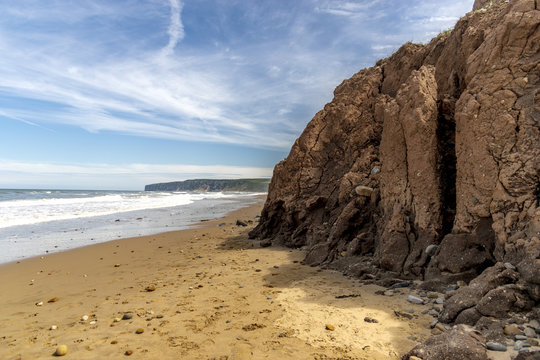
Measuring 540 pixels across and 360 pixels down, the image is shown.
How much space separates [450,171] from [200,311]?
240 inches

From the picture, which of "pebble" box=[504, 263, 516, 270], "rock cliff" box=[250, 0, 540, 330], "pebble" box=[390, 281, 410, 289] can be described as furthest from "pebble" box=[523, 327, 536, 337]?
"pebble" box=[390, 281, 410, 289]

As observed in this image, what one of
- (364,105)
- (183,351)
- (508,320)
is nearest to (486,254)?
(508,320)

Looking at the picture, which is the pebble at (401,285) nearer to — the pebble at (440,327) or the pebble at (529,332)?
the pebble at (440,327)

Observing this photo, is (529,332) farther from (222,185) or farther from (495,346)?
(222,185)

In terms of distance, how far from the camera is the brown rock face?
5266 millimetres

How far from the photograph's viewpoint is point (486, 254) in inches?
214

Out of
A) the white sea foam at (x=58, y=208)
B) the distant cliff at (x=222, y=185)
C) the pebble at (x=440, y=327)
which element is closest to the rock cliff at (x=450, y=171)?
the pebble at (x=440, y=327)

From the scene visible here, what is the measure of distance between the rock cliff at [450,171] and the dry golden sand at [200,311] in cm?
115

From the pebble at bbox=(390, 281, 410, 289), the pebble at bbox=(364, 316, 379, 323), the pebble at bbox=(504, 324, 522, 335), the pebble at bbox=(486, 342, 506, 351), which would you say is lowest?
the pebble at bbox=(364, 316, 379, 323)

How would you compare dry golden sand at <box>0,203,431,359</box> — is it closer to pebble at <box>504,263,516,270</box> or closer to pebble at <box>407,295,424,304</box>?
pebble at <box>407,295,424,304</box>

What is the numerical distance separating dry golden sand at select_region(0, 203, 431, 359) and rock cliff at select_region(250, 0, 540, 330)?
115cm

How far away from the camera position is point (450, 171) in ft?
22.6

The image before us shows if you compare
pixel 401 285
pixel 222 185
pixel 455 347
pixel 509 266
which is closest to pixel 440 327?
pixel 455 347

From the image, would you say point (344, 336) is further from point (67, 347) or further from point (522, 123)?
point (522, 123)
